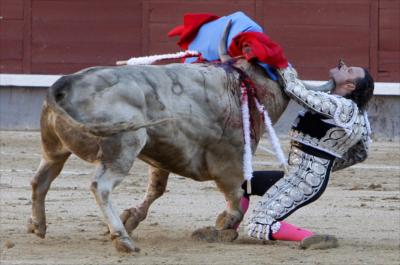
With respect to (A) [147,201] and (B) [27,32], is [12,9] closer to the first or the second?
(B) [27,32]

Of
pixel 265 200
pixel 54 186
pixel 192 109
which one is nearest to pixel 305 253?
pixel 265 200

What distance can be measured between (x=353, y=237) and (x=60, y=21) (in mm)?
6490

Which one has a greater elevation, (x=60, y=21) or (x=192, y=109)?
(x=192, y=109)

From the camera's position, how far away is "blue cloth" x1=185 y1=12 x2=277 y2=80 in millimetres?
5625

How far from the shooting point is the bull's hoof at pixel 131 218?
5578mm

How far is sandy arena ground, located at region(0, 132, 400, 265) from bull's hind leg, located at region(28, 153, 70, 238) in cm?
6

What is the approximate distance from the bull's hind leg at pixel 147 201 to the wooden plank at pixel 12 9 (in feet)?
20.2

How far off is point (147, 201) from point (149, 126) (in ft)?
2.59

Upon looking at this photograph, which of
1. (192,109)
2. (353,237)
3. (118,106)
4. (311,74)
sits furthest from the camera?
(311,74)

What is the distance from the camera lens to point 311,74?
456 inches

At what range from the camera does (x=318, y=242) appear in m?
5.20

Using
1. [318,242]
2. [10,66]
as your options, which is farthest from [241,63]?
[10,66]

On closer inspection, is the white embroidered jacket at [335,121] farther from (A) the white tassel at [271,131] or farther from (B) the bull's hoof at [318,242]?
(B) the bull's hoof at [318,242]

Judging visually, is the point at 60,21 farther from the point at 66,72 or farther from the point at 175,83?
the point at 175,83
